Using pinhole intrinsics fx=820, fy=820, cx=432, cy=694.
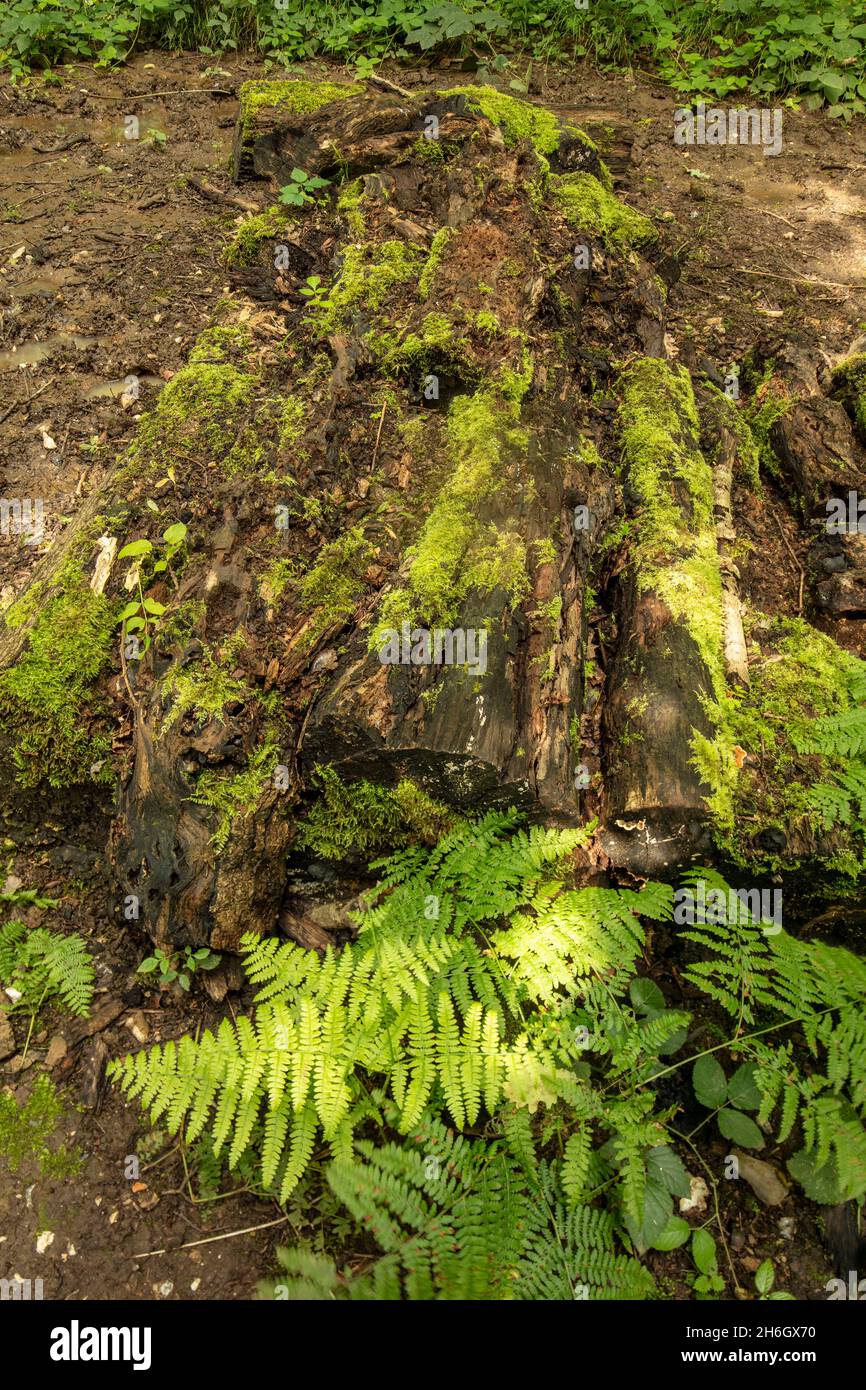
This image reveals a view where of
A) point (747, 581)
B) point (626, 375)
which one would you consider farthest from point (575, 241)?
point (747, 581)

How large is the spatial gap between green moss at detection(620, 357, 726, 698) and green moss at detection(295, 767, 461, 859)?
52.3 inches

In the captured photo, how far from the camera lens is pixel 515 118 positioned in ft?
17.8

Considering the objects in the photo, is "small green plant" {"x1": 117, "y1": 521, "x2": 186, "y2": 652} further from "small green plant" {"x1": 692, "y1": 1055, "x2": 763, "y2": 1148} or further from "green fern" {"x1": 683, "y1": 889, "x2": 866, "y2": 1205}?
"small green plant" {"x1": 692, "y1": 1055, "x2": 763, "y2": 1148}

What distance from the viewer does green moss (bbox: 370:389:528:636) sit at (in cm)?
331

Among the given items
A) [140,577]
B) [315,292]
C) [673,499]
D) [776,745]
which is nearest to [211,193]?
[315,292]

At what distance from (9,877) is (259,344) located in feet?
10.9

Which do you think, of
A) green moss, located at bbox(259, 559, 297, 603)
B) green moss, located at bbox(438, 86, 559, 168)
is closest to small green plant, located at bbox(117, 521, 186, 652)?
green moss, located at bbox(259, 559, 297, 603)

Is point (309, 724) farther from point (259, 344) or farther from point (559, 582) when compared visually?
point (259, 344)

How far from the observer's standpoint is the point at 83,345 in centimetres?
593

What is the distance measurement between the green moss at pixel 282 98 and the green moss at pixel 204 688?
480 centimetres

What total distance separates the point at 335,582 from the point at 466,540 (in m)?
0.60

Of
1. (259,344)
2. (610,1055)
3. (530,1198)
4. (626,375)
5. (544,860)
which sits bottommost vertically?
(530,1198)

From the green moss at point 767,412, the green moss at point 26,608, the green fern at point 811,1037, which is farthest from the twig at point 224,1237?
the green moss at point 767,412

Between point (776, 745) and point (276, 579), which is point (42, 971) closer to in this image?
point (276, 579)
